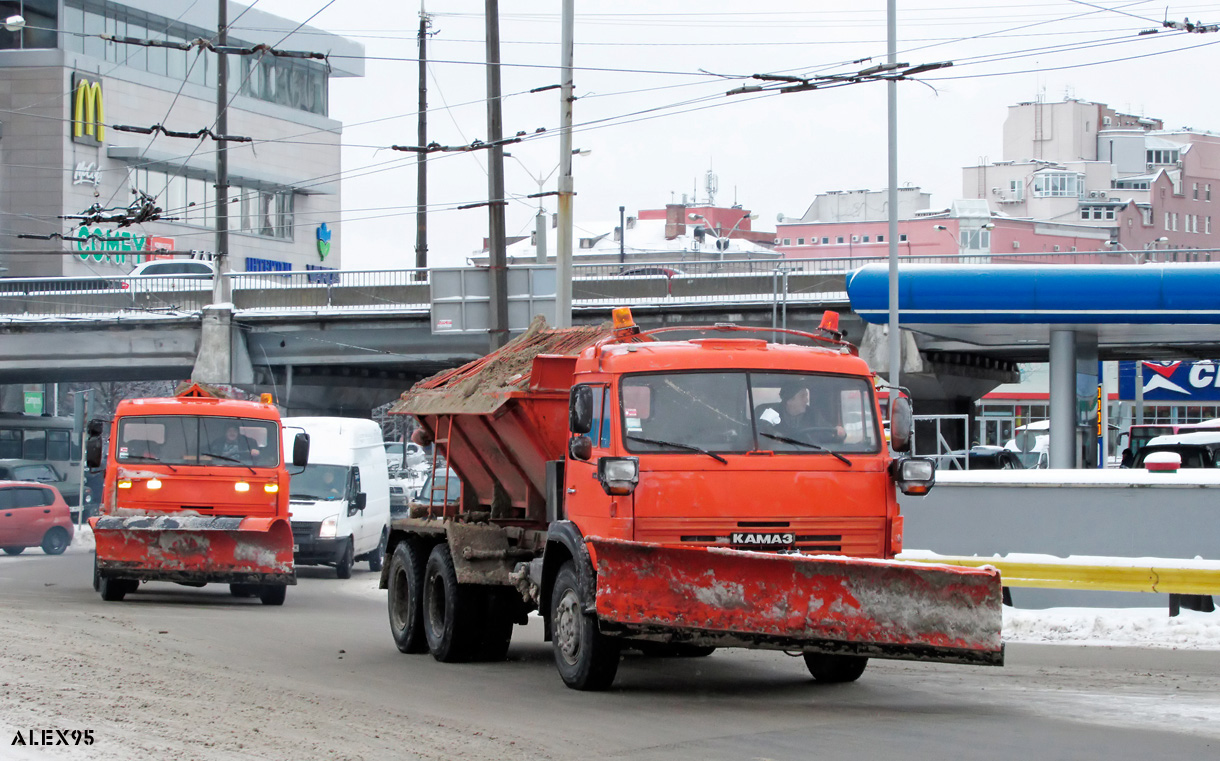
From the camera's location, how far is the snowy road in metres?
7.80

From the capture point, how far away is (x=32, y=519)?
30562 millimetres

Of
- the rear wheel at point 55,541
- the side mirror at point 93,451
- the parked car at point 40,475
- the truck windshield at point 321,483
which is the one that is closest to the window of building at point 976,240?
the parked car at point 40,475

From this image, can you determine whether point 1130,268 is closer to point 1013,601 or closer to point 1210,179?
point 1013,601

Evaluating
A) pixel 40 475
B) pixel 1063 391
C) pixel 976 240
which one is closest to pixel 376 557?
pixel 1063 391

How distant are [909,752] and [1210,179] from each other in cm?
13480

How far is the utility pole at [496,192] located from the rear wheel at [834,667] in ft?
39.1

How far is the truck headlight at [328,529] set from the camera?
79.3 ft

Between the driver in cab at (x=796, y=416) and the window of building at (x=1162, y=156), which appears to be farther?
the window of building at (x=1162, y=156)

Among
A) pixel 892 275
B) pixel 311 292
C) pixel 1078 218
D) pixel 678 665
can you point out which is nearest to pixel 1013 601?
pixel 678 665

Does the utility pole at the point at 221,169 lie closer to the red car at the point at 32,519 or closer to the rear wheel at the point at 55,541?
the red car at the point at 32,519

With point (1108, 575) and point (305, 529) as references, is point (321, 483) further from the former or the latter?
point (1108, 575)

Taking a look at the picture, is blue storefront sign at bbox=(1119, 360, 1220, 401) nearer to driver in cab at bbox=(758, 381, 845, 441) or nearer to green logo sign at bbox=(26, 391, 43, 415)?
driver in cab at bbox=(758, 381, 845, 441)

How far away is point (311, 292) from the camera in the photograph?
4238 centimetres

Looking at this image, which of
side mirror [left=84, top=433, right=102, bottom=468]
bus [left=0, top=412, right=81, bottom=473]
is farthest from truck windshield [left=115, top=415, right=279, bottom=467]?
bus [left=0, top=412, right=81, bottom=473]
